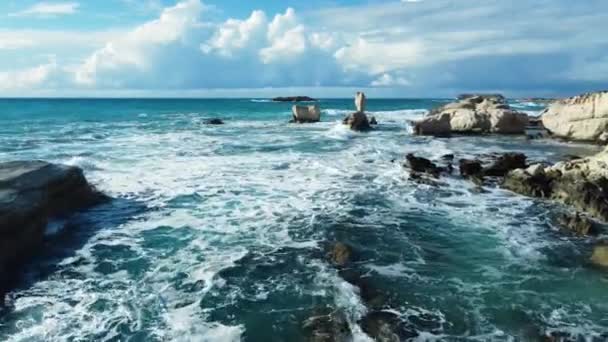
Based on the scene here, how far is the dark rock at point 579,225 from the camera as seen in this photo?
43.5 feet

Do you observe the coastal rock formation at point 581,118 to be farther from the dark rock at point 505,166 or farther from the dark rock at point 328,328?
the dark rock at point 328,328

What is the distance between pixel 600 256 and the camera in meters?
11.6

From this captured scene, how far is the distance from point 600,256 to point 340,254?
6039mm

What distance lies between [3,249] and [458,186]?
15385 millimetres

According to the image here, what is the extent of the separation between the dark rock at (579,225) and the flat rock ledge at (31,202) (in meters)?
13.7

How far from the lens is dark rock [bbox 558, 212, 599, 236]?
43.5 feet

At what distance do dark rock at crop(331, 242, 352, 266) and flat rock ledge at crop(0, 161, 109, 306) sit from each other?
679 cm

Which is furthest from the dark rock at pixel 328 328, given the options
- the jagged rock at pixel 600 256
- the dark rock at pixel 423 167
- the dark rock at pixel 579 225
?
the dark rock at pixel 423 167

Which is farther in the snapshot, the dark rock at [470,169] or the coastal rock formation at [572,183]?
the dark rock at [470,169]

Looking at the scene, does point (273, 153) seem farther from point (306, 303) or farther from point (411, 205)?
point (306, 303)

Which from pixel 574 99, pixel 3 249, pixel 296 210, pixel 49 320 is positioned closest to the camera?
pixel 49 320

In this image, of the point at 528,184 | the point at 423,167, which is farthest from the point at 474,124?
the point at 528,184

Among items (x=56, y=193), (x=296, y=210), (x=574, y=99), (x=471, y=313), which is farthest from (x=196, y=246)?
(x=574, y=99)

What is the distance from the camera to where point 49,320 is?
28.8 feet
